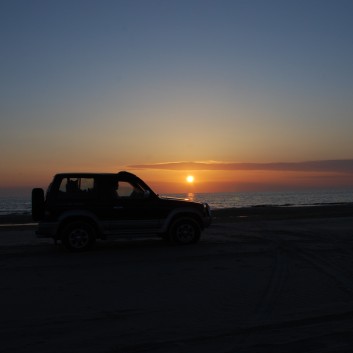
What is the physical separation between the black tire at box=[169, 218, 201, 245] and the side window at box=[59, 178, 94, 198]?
8.13ft

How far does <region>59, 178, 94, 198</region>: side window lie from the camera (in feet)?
38.4

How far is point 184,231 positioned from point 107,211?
220 cm

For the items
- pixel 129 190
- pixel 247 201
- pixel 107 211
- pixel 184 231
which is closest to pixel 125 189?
pixel 129 190

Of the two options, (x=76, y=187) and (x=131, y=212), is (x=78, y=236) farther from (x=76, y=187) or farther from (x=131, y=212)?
(x=131, y=212)

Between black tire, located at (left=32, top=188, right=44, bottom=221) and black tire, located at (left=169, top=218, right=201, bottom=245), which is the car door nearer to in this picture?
black tire, located at (left=169, top=218, right=201, bottom=245)

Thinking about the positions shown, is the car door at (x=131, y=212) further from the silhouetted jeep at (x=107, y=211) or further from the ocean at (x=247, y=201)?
the ocean at (x=247, y=201)

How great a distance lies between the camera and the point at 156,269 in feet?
29.8

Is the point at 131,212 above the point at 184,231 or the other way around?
above

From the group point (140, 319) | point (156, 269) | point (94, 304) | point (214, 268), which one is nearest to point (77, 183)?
point (156, 269)

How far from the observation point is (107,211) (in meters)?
12.0

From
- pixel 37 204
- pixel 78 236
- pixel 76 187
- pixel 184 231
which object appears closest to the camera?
pixel 37 204

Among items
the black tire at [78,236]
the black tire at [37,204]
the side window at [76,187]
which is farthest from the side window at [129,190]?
the black tire at [37,204]

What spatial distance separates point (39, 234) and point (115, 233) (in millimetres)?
1910

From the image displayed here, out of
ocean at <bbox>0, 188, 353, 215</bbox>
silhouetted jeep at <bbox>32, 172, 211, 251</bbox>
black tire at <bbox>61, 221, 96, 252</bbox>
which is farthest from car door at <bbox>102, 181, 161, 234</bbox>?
ocean at <bbox>0, 188, 353, 215</bbox>
